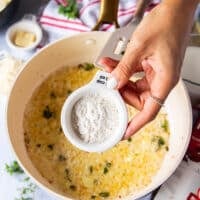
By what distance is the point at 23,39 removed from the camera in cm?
121

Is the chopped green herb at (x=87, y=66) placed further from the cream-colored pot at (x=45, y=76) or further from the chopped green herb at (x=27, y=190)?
the chopped green herb at (x=27, y=190)

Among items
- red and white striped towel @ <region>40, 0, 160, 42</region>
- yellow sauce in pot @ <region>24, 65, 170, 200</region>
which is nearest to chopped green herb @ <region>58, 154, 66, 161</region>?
yellow sauce in pot @ <region>24, 65, 170, 200</region>

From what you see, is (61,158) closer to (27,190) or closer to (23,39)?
(27,190)

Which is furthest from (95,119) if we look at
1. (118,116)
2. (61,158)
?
(61,158)

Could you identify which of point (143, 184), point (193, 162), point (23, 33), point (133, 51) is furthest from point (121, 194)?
point (23, 33)

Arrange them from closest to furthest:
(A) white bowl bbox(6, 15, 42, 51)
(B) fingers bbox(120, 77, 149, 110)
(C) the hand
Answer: (C) the hand, (B) fingers bbox(120, 77, 149, 110), (A) white bowl bbox(6, 15, 42, 51)

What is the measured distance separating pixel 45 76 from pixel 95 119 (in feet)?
0.75

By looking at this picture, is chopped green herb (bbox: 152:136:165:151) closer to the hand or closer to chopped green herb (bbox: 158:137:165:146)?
chopped green herb (bbox: 158:137:165:146)

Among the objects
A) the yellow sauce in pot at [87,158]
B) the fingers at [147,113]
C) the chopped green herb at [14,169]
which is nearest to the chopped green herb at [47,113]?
the yellow sauce in pot at [87,158]

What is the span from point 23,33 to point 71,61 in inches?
6.8

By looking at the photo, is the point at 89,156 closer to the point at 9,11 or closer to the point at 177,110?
the point at 177,110

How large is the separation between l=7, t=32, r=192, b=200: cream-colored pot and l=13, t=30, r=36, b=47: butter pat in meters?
0.14

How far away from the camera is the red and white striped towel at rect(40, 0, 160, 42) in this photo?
121 centimetres

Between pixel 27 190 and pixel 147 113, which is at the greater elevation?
pixel 147 113
